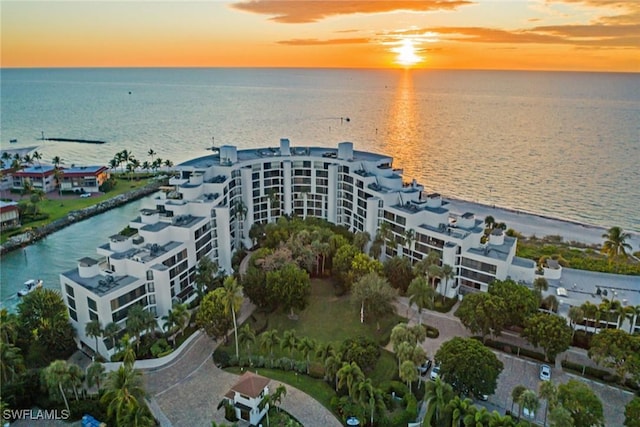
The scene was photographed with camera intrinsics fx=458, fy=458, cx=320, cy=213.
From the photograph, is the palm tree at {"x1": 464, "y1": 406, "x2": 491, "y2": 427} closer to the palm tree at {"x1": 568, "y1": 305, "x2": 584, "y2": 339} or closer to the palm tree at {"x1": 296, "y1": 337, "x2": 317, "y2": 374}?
the palm tree at {"x1": 296, "y1": 337, "x2": 317, "y2": 374}

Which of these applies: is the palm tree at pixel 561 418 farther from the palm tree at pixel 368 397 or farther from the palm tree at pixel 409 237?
the palm tree at pixel 409 237

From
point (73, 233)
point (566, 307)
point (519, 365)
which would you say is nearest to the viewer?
point (519, 365)

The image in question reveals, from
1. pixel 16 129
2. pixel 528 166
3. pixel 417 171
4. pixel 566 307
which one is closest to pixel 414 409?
pixel 566 307

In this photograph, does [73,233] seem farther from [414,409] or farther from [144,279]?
[414,409]

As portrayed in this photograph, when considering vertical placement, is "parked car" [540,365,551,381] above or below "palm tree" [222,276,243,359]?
below

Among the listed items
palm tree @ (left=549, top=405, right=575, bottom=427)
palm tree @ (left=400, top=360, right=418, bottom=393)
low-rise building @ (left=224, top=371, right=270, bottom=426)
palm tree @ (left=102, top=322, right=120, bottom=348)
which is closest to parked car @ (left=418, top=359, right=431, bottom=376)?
palm tree @ (left=400, top=360, right=418, bottom=393)

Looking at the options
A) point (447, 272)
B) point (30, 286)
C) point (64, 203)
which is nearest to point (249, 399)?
point (447, 272)
